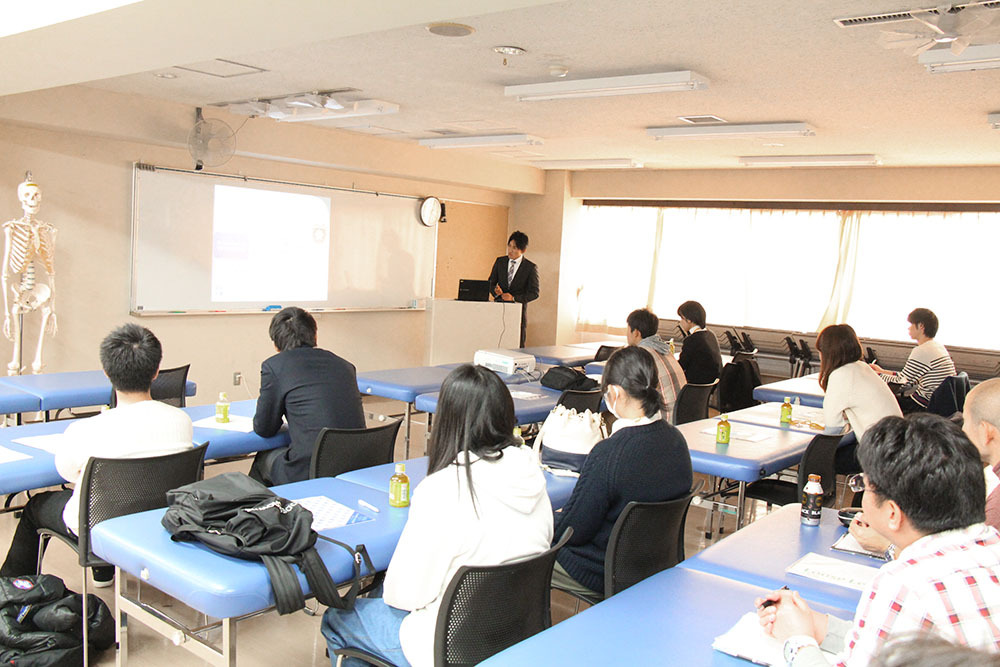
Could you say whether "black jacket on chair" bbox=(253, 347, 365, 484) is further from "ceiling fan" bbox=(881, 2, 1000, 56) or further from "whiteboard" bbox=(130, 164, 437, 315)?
"whiteboard" bbox=(130, 164, 437, 315)

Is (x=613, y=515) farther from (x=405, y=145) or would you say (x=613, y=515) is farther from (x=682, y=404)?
(x=405, y=145)

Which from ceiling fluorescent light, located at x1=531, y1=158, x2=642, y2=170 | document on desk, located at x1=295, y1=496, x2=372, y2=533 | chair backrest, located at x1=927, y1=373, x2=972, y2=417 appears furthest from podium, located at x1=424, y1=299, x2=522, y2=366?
document on desk, located at x1=295, y1=496, x2=372, y2=533

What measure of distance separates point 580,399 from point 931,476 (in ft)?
11.3

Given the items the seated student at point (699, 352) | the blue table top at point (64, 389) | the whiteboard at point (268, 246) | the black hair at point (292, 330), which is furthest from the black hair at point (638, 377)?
the whiteboard at point (268, 246)

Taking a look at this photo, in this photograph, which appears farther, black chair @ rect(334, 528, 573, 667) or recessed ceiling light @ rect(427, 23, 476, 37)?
recessed ceiling light @ rect(427, 23, 476, 37)

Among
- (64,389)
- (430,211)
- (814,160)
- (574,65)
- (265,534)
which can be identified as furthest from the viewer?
(430,211)

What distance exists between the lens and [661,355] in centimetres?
526

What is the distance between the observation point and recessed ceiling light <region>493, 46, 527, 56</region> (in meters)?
4.20

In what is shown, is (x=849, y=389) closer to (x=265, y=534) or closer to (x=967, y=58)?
(x=967, y=58)

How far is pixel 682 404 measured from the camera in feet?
18.0

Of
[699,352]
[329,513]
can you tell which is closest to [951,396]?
[699,352]

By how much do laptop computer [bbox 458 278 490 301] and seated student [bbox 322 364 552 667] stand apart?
6289 mm

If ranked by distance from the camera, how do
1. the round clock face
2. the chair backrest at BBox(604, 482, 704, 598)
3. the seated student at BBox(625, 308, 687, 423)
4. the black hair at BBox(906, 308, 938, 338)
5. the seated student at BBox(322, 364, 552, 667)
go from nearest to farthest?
the seated student at BBox(322, 364, 552, 667)
the chair backrest at BBox(604, 482, 704, 598)
the seated student at BBox(625, 308, 687, 423)
the black hair at BBox(906, 308, 938, 338)
the round clock face

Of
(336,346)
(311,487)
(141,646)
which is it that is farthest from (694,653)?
(336,346)
